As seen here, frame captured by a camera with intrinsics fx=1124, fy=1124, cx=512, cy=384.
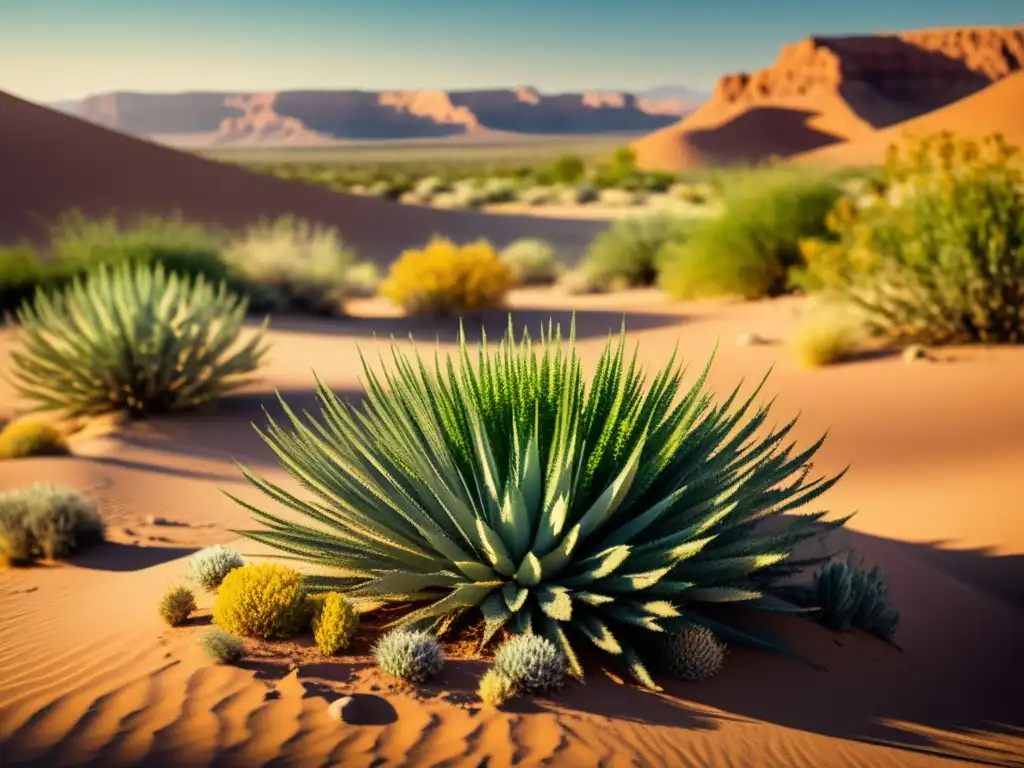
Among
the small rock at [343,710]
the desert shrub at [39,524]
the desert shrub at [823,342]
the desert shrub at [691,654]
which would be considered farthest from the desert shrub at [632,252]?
the small rock at [343,710]

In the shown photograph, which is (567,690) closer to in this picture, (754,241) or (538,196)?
(754,241)

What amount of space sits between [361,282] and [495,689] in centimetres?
1890

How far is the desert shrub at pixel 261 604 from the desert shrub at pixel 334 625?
118 mm

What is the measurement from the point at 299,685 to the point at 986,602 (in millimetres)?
4378

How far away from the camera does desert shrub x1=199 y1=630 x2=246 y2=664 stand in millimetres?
4461

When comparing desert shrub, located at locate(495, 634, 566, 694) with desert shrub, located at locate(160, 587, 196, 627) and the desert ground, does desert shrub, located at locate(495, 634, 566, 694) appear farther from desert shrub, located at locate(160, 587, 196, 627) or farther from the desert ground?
desert shrub, located at locate(160, 587, 196, 627)

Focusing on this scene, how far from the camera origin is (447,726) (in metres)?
4.09

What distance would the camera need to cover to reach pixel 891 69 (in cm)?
16088

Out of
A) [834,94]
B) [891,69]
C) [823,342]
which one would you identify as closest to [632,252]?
[823,342]

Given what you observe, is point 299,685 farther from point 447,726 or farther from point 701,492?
point 701,492

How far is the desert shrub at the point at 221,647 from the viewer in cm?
446

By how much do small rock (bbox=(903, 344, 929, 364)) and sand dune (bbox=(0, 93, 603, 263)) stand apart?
20.6 meters

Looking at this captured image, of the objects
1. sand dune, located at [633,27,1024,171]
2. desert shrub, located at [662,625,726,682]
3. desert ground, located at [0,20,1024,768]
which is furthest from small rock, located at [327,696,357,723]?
sand dune, located at [633,27,1024,171]

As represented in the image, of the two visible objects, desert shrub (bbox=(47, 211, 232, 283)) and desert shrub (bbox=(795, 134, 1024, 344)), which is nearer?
desert shrub (bbox=(795, 134, 1024, 344))
